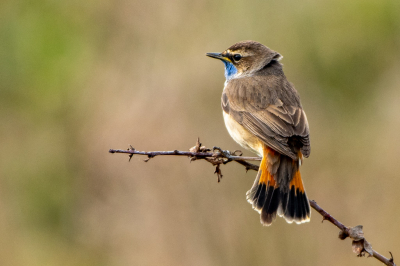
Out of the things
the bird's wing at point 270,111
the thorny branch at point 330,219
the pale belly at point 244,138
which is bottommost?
the thorny branch at point 330,219

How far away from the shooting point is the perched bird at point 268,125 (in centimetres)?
418

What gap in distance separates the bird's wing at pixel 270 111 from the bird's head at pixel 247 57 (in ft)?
0.83

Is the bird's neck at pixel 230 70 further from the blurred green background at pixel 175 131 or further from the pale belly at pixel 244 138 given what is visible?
the blurred green background at pixel 175 131

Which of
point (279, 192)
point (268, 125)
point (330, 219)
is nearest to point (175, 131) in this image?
point (268, 125)

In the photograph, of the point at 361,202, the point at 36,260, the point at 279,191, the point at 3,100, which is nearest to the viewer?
the point at 279,191

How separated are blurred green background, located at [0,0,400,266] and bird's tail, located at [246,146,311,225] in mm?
2056

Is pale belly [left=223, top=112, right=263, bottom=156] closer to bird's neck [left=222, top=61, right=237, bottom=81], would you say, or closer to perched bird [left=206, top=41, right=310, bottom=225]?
perched bird [left=206, top=41, right=310, bottom=225]

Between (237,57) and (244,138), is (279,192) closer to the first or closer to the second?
(244,138)

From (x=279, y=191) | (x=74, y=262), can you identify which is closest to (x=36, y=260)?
(x=74, y=262)

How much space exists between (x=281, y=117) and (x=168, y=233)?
2587 mm

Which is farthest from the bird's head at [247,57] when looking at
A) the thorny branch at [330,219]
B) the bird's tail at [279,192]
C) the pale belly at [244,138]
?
the thorny branch at [330,219]

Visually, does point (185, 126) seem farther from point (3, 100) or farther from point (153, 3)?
point (3, 100)

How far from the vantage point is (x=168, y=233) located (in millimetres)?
6625

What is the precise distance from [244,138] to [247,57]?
117cm
